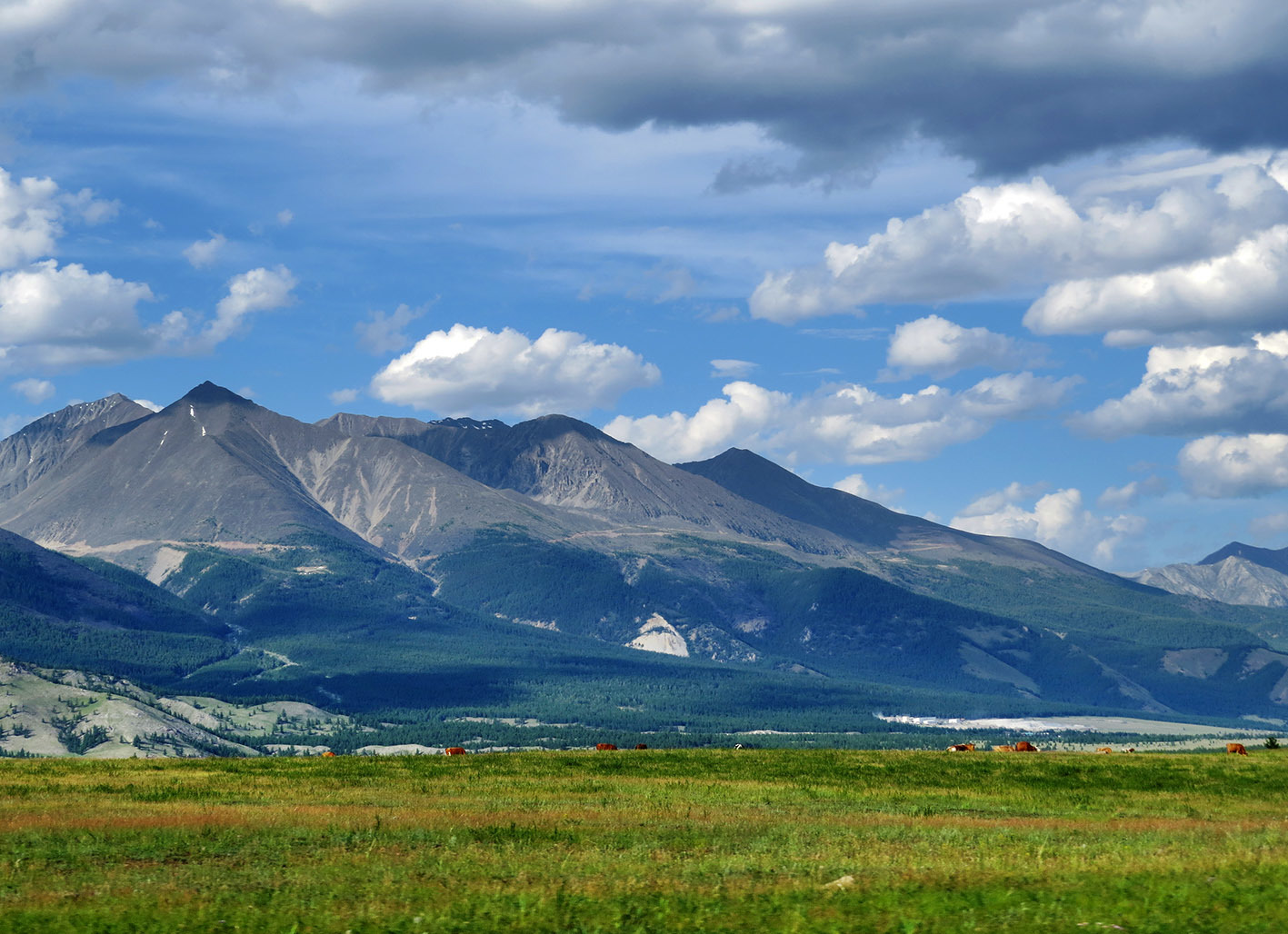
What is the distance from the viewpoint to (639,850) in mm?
49938

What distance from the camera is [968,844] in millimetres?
51656

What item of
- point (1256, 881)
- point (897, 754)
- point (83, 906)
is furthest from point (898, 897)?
point (897, 754)

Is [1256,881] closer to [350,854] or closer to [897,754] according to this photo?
[350,854]

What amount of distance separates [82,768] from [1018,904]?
72252 mm

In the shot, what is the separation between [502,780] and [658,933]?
49985 millimetres

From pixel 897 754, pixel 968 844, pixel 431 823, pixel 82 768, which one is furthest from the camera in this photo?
pixel 897 754

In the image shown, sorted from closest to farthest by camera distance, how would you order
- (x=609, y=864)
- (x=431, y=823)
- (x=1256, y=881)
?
(x=1256, y=881) → (x=609, y=864) → (x=431, y=823)

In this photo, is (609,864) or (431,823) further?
(431,823)

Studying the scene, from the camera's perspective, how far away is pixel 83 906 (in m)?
38.3

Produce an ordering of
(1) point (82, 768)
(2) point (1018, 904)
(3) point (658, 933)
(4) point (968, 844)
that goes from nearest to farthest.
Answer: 1. (3) point (658, 933)
2. (2) point (1018, 904)
3. (4) point (968, 844)
4. (1) point (82, 768)

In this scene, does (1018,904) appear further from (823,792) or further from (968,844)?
(823,792)

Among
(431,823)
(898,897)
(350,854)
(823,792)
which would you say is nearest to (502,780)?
(823,792)

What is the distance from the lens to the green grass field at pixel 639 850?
37.0m

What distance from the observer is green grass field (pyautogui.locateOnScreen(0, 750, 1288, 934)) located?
3700cm
